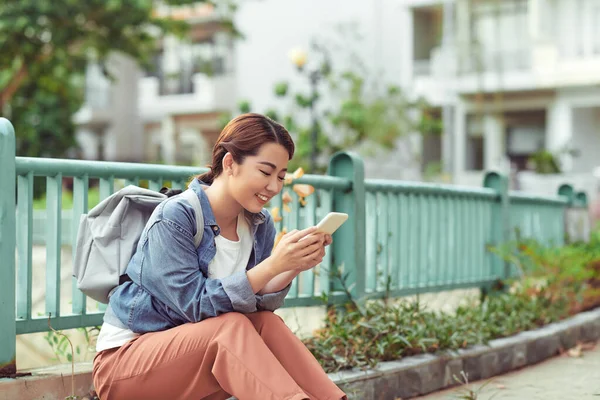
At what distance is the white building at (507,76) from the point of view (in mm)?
23156

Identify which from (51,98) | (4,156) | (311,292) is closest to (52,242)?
(4,156)

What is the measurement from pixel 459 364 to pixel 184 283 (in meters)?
2.55

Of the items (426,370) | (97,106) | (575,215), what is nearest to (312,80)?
(575,215)

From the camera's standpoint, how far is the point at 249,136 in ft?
10.5

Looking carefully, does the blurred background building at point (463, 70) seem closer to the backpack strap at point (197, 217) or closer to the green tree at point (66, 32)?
the green tree at point (66, 32)

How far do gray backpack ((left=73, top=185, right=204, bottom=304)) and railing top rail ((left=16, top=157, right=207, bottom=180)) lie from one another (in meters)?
0.56

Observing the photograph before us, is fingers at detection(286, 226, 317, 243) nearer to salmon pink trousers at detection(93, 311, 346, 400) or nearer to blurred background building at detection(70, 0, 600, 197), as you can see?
salmon pink trousers at detection(93, 311, 346, 400)

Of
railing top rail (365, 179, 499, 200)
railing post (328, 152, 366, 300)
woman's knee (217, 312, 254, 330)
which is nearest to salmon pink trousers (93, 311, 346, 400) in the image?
woman's knee (217, 312, 254, 330)

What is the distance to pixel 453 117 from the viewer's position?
25.0m

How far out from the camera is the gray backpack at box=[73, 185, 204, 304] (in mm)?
3311

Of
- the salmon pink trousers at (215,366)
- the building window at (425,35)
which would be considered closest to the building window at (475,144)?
the building window at (425,35)

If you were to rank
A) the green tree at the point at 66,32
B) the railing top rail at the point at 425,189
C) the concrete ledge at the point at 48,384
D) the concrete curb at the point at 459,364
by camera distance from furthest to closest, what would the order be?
the green tree at the point at 66,32, the railing top rail at the point at 425,189, the concrete curb at the point at 459,364, the concrete ledge at the point at 48,384

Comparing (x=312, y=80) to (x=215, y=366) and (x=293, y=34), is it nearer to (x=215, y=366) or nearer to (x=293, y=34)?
(x=293, y=34)

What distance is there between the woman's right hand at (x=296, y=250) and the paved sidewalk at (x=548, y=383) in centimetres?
164
